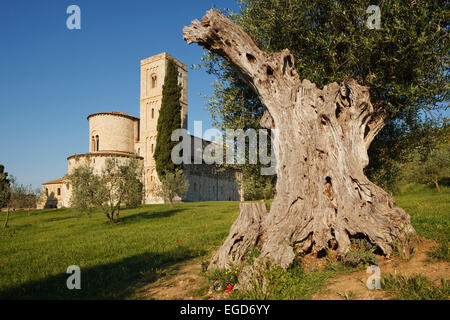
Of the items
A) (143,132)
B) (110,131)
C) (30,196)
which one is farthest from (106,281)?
(110,131)

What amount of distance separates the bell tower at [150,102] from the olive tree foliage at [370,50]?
1636 inches

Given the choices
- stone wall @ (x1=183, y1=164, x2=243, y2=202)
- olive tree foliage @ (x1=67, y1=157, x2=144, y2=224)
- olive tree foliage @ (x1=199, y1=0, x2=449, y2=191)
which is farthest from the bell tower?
olive tree foliage @ (x1=199, y1=0, x2=449, y2=191)

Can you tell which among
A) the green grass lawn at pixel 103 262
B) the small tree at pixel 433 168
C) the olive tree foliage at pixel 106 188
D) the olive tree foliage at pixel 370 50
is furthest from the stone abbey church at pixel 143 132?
the olive tree foliage at pixel 370 50

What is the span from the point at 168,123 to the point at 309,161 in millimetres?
37130

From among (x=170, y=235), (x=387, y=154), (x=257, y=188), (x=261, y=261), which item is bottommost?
(x=170, y=235)

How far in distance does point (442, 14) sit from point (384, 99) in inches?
98.7

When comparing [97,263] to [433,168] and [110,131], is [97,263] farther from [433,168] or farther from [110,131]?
[110,131]

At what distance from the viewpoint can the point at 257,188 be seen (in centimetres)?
1242

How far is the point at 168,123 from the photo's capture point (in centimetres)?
4244

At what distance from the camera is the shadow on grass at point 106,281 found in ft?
18.4

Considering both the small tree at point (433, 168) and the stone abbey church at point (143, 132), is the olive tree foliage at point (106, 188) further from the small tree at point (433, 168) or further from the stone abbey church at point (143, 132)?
the stone abbey church at point (143, 132)
